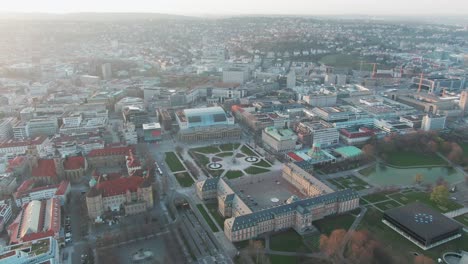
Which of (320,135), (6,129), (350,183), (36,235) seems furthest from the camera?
(6,129)

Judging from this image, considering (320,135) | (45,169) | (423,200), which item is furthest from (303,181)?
(45,169)

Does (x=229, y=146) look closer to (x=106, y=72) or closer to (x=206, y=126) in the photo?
(x=206, y=126)

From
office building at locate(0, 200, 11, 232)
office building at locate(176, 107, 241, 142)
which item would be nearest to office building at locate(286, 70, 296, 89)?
office building at locate(176, 107, 241, 142)

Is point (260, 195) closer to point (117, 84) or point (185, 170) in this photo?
point (185, 170)

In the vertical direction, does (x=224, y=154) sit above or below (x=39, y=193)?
below

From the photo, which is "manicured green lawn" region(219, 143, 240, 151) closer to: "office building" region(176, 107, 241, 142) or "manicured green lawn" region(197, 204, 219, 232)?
"office building" region(176, 107, 241, 142)

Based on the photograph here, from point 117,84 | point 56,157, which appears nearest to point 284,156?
point 56,157

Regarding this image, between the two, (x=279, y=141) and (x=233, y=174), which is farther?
(x=279, y=141)
